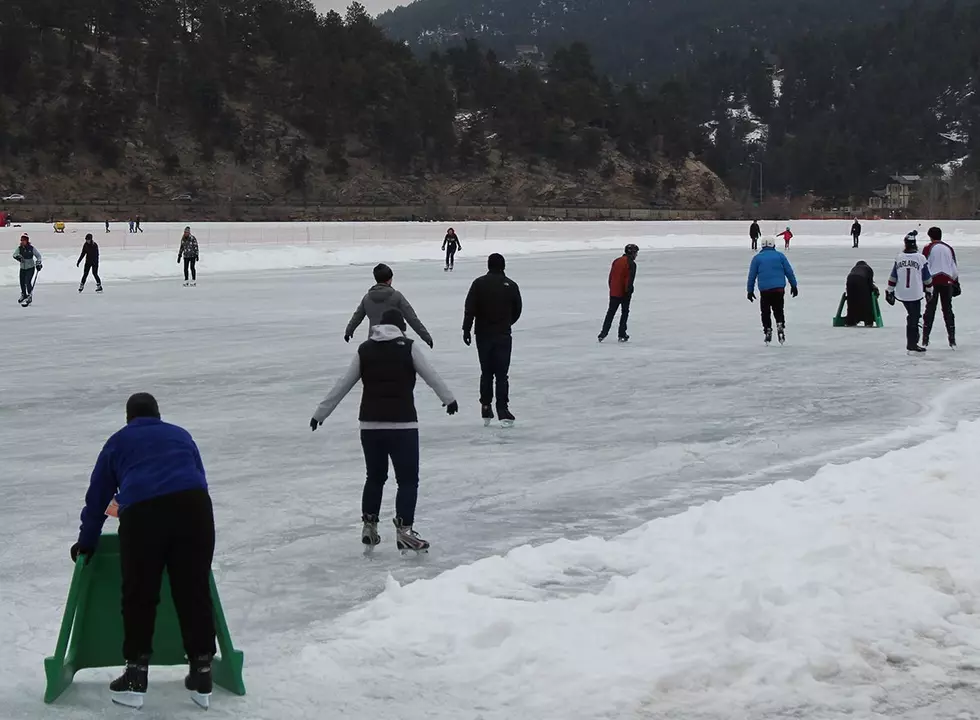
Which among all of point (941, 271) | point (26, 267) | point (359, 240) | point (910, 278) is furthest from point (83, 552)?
point (359, 240)

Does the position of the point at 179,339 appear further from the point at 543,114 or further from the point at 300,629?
the point at 543,114

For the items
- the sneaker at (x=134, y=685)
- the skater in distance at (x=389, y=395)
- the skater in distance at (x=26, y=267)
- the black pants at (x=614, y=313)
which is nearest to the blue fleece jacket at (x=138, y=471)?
the sneaker at (x=134, y=685)

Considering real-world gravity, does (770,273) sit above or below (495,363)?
above

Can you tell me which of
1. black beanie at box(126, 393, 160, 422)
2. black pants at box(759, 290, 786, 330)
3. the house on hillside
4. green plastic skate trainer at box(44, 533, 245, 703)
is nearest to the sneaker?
green plastic skate trainer at box(44, 533, 245, 703)

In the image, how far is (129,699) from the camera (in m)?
4.85

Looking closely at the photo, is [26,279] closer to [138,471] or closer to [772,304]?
[772,304]

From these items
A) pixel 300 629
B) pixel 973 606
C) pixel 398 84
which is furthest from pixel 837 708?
pixel 398 84

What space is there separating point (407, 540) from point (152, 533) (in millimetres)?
2554

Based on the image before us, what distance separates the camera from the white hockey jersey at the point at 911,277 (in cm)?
1557

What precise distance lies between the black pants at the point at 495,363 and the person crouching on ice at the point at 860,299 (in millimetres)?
10096

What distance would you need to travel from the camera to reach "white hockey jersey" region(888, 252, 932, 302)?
15570 millimetres

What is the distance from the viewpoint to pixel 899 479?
25.7 ft

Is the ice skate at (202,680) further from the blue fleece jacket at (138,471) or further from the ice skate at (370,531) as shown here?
the ice skate at (370,531)

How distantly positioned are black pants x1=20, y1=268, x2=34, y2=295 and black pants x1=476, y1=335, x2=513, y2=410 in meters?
15.6
